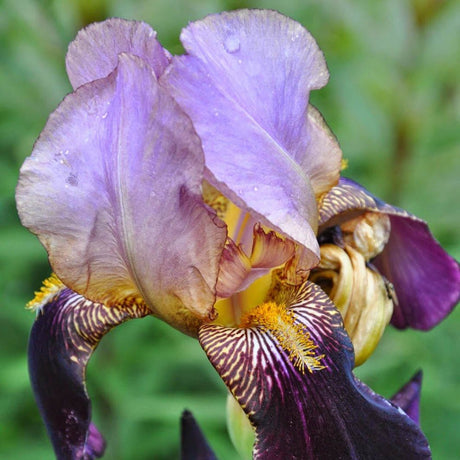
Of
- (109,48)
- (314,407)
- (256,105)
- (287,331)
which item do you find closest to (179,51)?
(109,48)

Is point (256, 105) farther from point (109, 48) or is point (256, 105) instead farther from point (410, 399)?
point (410, 399)

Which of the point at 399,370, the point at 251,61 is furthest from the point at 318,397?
the point at 399,370

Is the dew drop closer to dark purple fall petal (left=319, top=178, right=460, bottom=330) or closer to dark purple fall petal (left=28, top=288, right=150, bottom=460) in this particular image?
dark purple fall petal (left=28, top=288, right=150, bottom=460)

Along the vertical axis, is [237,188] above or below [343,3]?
below

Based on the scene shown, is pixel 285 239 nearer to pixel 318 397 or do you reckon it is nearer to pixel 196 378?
pixel 318 397

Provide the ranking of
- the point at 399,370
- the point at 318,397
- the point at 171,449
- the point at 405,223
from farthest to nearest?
1. the point at 171,449
2. the point at 399,370
3. the point at 405,223
4. the point at 318,397

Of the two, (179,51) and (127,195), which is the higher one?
(127,195)
